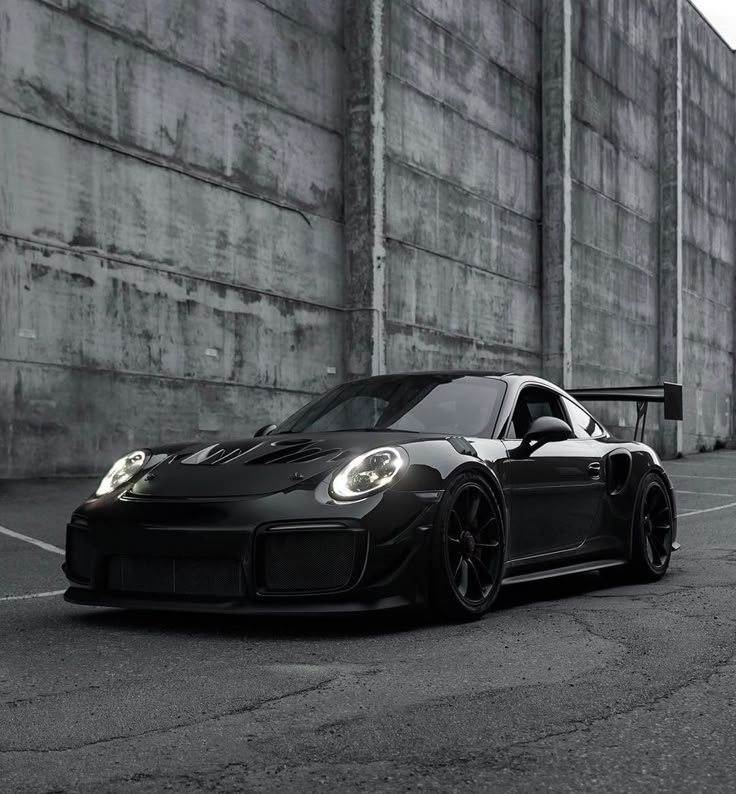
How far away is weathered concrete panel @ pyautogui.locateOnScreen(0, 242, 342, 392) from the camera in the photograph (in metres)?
14.5

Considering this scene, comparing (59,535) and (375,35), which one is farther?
(375,35)

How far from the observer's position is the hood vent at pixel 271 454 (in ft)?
18.2

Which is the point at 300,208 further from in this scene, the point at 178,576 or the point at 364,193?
the point at 178,576

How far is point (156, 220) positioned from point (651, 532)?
1044cm

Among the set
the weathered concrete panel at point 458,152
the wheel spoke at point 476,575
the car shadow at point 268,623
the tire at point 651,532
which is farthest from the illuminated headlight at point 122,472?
the weathered concrete panel at point 458,152

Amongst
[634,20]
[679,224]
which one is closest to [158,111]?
[634,20]

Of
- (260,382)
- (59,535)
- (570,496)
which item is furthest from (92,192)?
(570,496)

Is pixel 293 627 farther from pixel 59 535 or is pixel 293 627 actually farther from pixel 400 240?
pixel 400 240

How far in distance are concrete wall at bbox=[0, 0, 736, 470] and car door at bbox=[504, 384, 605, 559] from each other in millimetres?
8860

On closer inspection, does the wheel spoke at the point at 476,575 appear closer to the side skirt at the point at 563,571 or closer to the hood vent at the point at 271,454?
the side skirt at the point at 563,571

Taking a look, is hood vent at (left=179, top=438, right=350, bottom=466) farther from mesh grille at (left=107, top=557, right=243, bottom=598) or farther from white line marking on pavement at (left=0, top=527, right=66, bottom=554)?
white line marking on pavement at (left=0, top=527, right=66, bottom=554)

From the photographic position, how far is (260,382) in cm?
1831

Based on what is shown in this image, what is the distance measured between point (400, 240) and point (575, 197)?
26.4ft

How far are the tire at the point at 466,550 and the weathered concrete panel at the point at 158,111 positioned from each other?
34.3 feet
